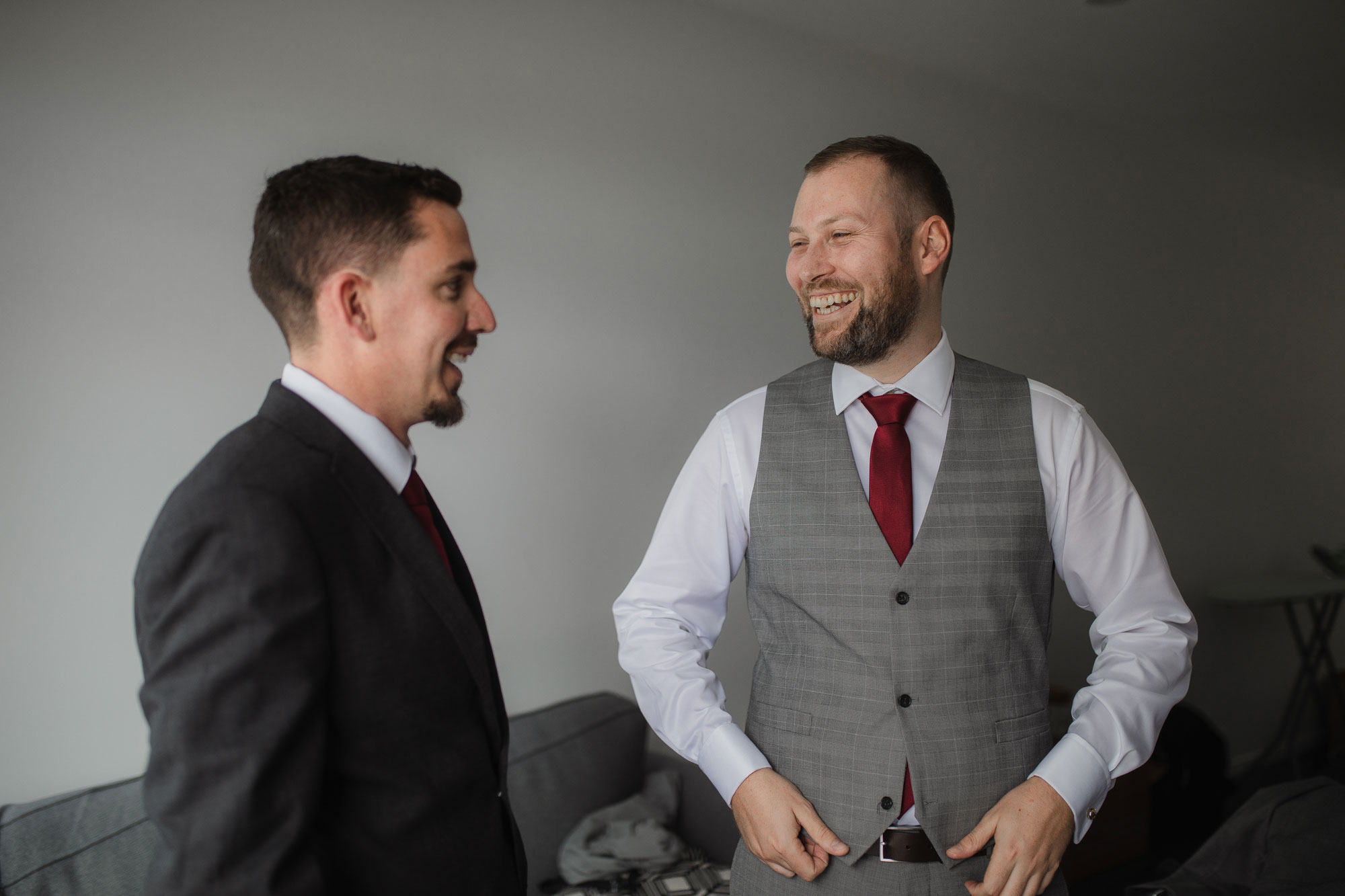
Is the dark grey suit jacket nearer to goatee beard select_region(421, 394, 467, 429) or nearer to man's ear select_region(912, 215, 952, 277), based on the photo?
goatee beard select_region(421, 394, 467, 429)

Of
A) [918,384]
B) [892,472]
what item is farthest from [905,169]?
[892,472]

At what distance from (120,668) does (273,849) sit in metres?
1.41

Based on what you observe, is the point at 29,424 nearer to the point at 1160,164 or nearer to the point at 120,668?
the point at 120,668

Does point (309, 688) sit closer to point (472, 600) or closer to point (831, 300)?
point (472, 600)

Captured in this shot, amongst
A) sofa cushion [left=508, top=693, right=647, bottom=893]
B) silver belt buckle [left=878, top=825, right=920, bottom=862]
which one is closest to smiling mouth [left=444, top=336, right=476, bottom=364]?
silver belt buckle [left=878, top=825, right=920, bottom=862]

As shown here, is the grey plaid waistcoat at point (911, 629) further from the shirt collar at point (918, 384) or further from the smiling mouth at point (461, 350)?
the smiling mouth at point (461, 350)

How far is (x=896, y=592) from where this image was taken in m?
1.34

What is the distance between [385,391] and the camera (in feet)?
3.46

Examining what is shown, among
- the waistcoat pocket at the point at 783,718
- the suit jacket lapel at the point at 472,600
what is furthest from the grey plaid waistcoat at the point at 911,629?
the suit jacket lapel at the point at 472,600

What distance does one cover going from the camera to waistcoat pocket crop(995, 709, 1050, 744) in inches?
52.4

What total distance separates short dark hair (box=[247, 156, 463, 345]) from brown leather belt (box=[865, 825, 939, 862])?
40.8 inches

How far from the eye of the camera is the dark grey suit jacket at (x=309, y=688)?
0.80 metres

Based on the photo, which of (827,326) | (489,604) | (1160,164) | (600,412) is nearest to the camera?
(827,326)

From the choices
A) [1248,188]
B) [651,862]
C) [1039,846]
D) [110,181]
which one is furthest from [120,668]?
[1248,188]
